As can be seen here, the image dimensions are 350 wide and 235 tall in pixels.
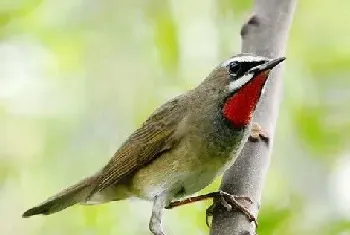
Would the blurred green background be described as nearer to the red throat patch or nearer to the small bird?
the small bird

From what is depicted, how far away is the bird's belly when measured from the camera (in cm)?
341

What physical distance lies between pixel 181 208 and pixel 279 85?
33.9 inches

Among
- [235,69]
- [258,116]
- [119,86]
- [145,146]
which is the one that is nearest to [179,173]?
[145,146]

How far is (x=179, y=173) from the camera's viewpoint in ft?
11.5

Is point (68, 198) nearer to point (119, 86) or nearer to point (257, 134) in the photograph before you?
point (119, 86)

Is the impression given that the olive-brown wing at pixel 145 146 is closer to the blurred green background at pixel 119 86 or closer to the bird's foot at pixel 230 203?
the blurred green background at pixel 119 86

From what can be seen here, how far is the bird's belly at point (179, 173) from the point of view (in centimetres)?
341

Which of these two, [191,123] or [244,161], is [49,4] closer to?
[191,123]

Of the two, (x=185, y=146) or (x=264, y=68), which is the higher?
(x=264, y=68)

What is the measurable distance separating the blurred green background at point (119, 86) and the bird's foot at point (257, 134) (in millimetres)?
456

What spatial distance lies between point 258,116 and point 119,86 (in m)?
1.23

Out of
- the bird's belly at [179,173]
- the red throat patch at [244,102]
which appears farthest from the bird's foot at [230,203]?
the red throat patch at [244,102]

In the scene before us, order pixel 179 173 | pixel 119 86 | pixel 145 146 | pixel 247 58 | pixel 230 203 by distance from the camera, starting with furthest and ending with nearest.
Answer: pixel 119 86 → pixel 145 146 → pixel 179 173 → pixel 247 58 → pixel 230 203

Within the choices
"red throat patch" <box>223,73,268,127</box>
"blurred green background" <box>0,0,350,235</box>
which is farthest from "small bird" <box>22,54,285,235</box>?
"blurred green background" <box>0,0,350,235</box>
